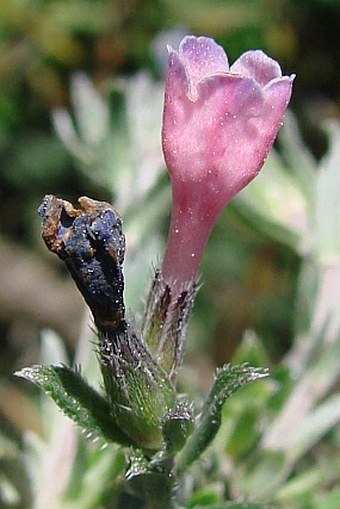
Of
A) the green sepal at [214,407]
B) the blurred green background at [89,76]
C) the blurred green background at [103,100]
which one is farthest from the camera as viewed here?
the blurred green background at [89,76]

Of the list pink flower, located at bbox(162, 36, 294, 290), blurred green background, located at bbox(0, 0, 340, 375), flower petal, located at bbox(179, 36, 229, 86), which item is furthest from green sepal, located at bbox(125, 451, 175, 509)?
blurred green background, located at bbox(0, 0, 340, 375)

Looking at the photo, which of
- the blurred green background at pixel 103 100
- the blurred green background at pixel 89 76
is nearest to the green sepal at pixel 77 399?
the blurred green background at pixel 103 100

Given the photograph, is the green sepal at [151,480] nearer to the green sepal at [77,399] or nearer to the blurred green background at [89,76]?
the green sepal at [77,399]

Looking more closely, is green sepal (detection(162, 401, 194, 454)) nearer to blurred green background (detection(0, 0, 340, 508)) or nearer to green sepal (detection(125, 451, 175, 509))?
green sepal (detection(125, 451, 175, 509))

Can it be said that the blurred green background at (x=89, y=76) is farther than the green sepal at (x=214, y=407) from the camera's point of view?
Yes

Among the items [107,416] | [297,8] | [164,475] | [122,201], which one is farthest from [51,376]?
[297,8]

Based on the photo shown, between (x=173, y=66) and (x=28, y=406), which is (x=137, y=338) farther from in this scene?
(x=28, y=406)
